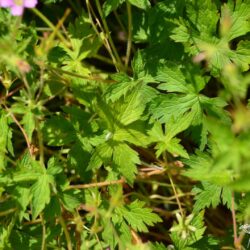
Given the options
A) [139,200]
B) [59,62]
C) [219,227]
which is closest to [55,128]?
[59,62]

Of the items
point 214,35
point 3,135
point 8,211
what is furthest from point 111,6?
point 8,211

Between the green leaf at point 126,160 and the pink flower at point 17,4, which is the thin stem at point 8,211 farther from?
the pink flower at point 17,4

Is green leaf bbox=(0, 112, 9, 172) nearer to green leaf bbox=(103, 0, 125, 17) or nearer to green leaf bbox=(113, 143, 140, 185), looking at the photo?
green leaf bbox=(113, 143, 140, 185)

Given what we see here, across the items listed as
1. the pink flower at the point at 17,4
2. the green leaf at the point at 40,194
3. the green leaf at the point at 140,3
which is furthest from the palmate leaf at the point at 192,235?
the pink flower at the point at 17,4

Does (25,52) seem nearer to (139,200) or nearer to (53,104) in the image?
(53,104)

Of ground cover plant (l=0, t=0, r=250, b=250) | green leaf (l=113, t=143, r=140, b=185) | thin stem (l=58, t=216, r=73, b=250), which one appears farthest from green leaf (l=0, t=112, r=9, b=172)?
green leaf (l=113, t=143, r=140, b=185)
